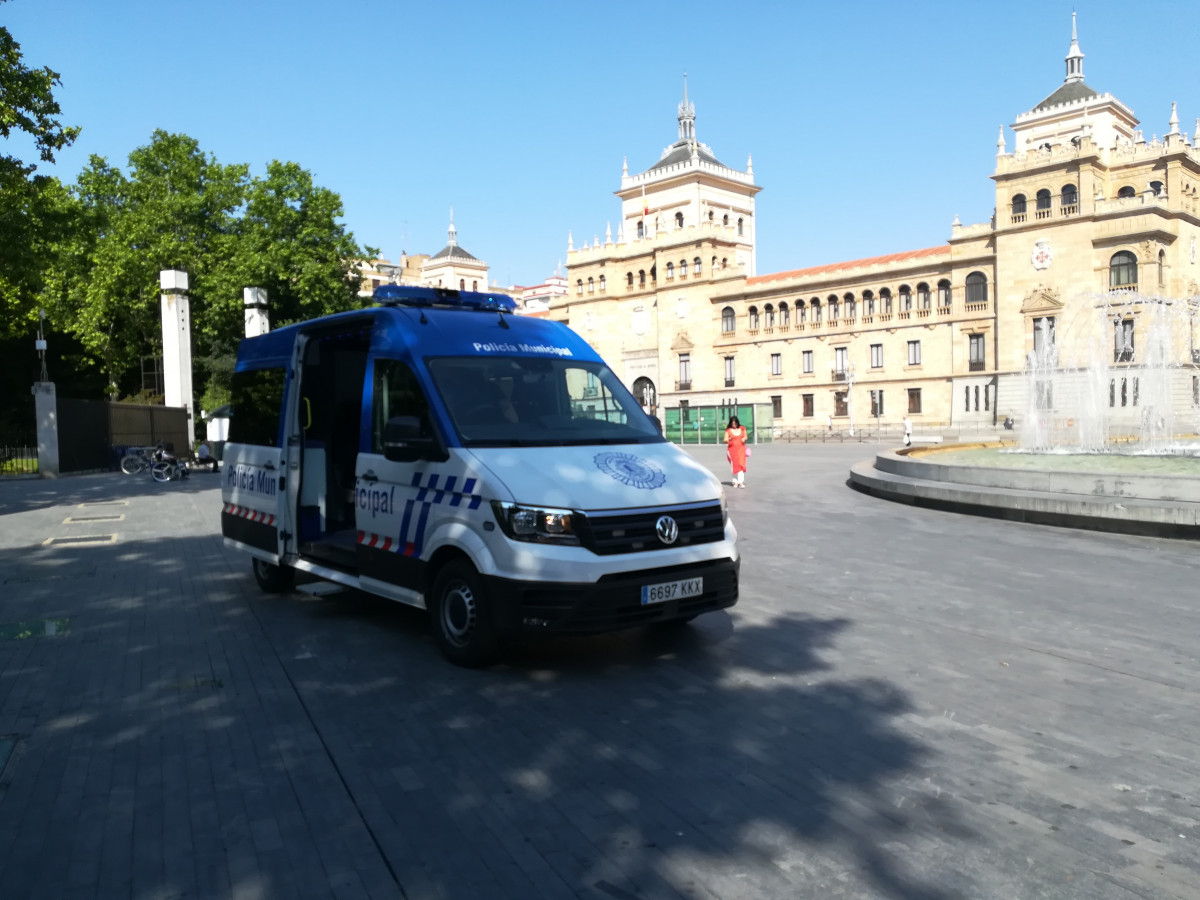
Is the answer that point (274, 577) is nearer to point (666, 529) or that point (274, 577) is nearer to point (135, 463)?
point (666, 529)

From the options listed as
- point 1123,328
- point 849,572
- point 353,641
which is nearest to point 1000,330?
point 1123,328

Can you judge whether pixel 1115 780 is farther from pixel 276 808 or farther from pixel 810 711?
pixel 276 808

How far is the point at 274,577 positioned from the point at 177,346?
1172 inches

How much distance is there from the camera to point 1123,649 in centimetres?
646

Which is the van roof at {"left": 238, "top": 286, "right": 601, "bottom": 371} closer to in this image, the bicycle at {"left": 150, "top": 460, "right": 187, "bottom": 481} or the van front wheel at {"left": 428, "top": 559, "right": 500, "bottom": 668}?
the van front wheel at {"left": 428, "top": 559, "right": 500, "bottom": 668}

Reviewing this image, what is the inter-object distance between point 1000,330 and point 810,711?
60.4 m

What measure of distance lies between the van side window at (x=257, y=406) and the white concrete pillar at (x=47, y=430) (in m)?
21.0

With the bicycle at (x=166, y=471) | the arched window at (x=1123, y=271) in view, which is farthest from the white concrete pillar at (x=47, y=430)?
the arched window at (x=1123, y=271)

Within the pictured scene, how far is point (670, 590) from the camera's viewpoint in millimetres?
5930

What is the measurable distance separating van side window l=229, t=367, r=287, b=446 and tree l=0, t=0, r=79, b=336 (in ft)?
44.6

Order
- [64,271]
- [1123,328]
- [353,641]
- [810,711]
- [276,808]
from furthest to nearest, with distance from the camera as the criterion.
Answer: [1123,328], [64,271], [353,641], [810,711], [276,808]

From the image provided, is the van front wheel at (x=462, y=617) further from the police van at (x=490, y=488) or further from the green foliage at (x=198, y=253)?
the green foliage at (x=198, y=253)

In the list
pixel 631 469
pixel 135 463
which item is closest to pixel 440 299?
pixel 631 469

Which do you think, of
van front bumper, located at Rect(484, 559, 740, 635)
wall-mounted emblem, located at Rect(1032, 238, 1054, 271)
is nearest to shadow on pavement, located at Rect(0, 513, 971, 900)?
van front bumper, located at Rect(484, 559, 740, 635)
